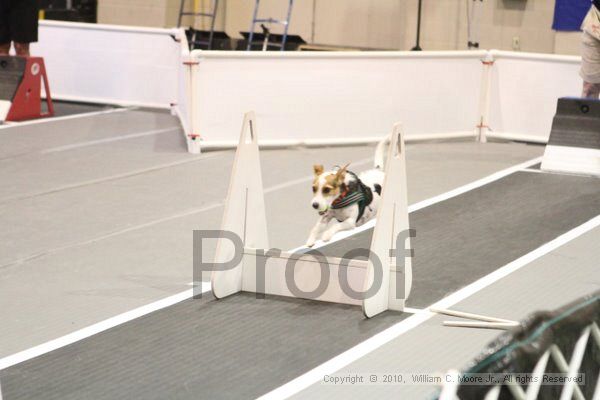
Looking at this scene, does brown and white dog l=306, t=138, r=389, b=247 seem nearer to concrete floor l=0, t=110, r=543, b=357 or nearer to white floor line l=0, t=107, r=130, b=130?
concrete floor l=0, t=110, r=543, b=357

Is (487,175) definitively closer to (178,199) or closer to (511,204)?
(511,204)


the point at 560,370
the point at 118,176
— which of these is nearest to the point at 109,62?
the point at 118,176

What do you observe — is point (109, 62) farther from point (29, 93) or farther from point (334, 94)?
point (334, 94)

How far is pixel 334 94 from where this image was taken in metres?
10.3

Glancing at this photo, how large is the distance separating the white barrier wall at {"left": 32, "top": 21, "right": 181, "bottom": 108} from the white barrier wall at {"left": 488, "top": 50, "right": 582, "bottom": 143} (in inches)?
148

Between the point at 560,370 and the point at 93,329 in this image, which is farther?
the point at 93,329

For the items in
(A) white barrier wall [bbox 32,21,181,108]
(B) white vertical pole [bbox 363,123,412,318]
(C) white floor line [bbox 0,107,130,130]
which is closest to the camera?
(B) white vertical pole [bbox 363,123,412,318]

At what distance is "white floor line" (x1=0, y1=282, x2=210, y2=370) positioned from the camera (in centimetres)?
468

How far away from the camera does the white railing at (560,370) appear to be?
2.13 meters

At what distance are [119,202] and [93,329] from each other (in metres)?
2.93

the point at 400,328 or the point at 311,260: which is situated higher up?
the point at 311,260

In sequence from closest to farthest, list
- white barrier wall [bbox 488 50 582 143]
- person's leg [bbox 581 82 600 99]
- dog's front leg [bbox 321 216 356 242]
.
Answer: dog's front leg [bbox 321 216 356 242] → person's leg [bbox 581 82 600 99] → white barrier wall [bbox 488 50 582 143]

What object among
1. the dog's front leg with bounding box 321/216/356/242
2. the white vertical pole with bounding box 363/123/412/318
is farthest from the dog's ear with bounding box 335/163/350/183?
the white vertical pole with bounding box 363/123/412/318

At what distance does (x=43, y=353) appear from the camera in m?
4.73
